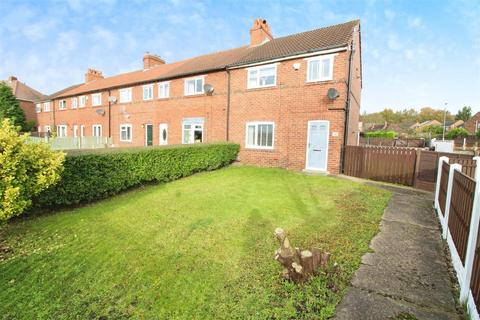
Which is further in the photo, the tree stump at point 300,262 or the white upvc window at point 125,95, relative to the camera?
the white upvc window at point 125,95

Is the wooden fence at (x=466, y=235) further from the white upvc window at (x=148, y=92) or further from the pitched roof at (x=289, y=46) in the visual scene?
the white upvc window at (x=148, y=92)

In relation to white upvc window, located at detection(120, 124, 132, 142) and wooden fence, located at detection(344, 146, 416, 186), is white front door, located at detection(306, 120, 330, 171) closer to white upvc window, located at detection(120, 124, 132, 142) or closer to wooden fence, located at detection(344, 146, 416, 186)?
wooden fence, located at detection(344, 146, 416, 186)

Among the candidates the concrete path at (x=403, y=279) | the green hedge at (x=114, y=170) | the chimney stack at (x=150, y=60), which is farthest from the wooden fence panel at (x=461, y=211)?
the chimney stack at (x=150, y=60)

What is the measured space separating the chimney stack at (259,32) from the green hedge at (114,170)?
933 centimetres

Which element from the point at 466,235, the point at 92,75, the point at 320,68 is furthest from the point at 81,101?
the point at 466,235

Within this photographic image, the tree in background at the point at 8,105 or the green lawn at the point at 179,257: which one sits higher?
the tree in background at the point at 8,105

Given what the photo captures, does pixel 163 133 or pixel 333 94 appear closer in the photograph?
pixel 333 94

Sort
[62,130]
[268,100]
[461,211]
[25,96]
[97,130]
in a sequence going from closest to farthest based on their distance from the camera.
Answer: [461,211] → [268,100] → [97,130] → [62,130] → [25,96]

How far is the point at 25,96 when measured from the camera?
39438mm

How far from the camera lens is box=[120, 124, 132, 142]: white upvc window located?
21527 mm

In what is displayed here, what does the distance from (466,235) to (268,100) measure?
1091cm

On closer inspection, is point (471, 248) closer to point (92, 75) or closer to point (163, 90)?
point (163, 90)

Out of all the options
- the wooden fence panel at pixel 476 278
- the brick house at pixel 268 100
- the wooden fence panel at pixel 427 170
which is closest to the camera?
the wooden fence panel at pixel 476 278

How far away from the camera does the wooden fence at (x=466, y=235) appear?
102 inches
